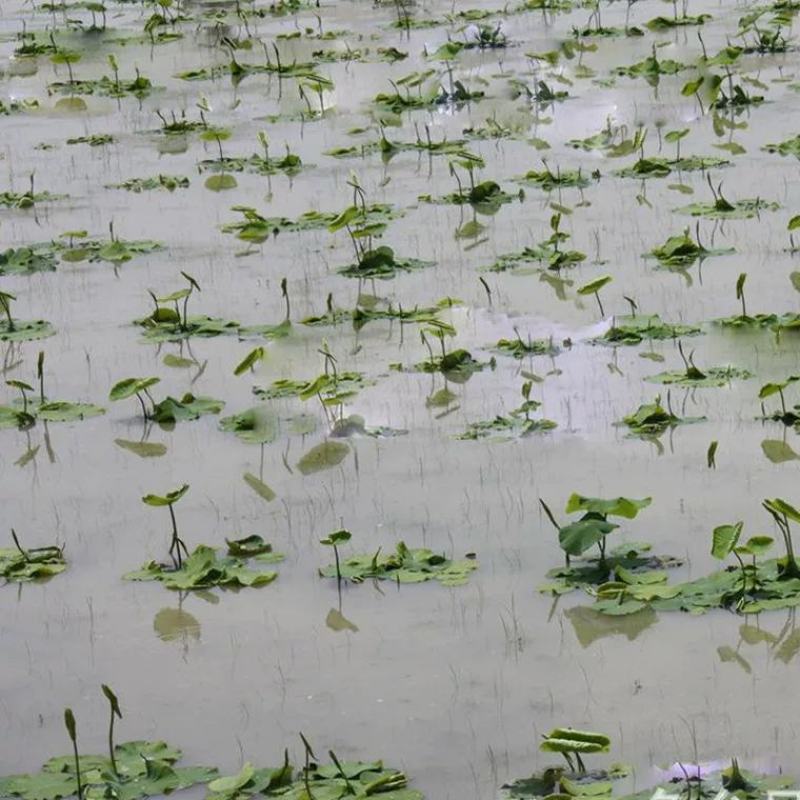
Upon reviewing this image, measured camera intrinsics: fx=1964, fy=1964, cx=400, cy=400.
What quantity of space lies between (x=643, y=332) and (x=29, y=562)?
8.92 feet

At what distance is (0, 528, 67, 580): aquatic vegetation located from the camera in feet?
18.8

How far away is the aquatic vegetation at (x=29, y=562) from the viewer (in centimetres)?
573

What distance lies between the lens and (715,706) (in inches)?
181

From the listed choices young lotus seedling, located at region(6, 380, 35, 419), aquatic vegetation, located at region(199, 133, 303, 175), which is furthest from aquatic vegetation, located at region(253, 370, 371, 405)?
aquatic vegetation, located at region(199, 133, 303, 175)

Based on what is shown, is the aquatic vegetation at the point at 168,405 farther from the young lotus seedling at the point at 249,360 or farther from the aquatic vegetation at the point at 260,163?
the aquatic vegetation at the point at 260,163

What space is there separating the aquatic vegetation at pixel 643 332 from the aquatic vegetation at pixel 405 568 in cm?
207

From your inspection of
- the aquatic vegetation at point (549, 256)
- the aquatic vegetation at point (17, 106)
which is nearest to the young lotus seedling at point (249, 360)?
the aquatic vegetation at point (549, 256)

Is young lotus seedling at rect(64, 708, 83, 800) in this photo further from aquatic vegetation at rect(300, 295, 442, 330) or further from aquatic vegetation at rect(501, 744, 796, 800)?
aquatic vegetation at rect(300, 295, 442, 330)

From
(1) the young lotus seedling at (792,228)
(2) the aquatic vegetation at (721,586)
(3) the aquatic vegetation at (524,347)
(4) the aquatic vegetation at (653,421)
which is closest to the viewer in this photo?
(2) the aquatic vegetation at (721,586)

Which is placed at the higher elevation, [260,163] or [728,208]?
[260,163]

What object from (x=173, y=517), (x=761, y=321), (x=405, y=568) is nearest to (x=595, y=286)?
(x=761, y=321)

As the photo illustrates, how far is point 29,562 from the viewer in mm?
5816

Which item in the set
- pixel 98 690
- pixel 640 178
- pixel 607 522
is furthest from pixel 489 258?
pixel 98 690

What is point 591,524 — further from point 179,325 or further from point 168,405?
point 179,325
